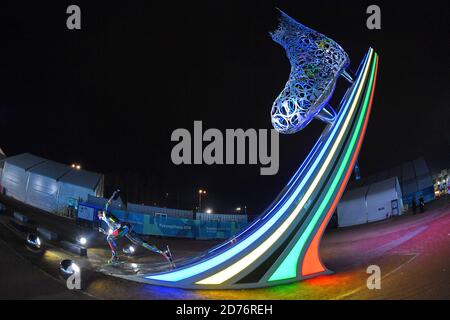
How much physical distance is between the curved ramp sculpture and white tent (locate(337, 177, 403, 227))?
2018 centimetres

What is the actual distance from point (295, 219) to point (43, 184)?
2451 centimetres

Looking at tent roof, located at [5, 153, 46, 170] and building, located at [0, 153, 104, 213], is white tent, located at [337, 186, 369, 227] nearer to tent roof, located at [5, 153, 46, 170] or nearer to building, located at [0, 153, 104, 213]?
building, located at [0, 153, 104, 213]

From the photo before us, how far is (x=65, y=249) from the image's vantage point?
37.6ft

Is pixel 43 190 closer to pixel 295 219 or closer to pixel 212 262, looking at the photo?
pixel 212 262

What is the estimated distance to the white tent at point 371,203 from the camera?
28066 mm

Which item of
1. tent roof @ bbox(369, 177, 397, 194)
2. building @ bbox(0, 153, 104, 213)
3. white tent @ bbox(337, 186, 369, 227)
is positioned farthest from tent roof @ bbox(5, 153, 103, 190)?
tent roof @ bbox(369, 177, 397, 194)

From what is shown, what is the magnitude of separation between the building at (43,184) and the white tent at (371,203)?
76.5 feet

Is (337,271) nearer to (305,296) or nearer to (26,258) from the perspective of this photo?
(305,296)

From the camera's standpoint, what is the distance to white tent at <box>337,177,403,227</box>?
2807 centimetres

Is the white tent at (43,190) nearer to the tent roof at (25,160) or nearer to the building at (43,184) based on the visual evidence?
the building at (43,184)

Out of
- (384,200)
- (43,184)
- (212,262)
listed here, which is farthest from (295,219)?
(43,184)

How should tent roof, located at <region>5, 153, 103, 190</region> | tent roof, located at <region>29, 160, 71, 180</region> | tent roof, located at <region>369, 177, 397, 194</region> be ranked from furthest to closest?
tent roof, located at <region>369, 177, 397, 194</region> < tent roof, located at <region>5, 153, 103, 190</region> < tent roof, located at <region>29, 160, 71, 180</region>

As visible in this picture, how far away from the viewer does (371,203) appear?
2992 centimetres
